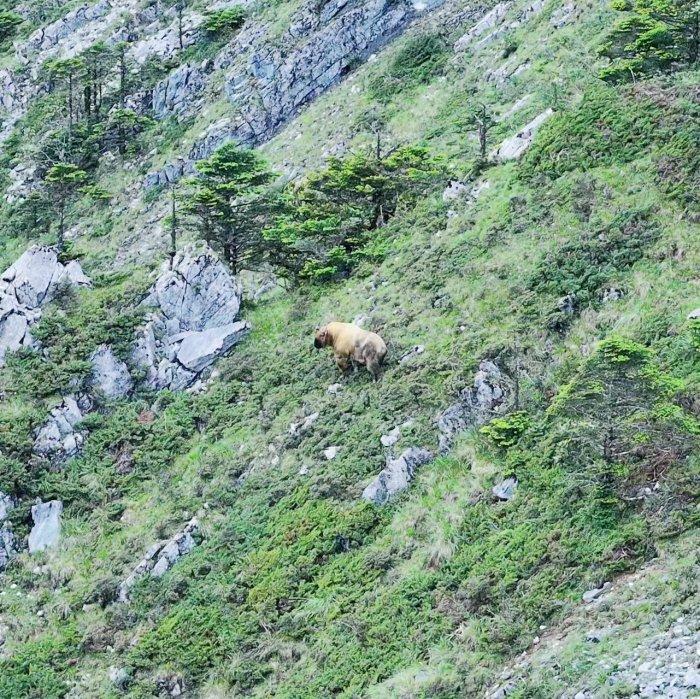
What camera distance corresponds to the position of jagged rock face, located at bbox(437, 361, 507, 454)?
760 inches

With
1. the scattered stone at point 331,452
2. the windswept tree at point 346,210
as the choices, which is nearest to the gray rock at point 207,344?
the windswept tree at point 346,210

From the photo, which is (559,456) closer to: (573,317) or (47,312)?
(573,317)

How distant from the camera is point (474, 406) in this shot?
19.6 m

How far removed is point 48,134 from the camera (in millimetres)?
49906

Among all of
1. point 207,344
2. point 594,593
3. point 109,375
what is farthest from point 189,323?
point 594,593

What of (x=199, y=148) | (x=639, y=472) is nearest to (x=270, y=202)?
(x=199, y=148)

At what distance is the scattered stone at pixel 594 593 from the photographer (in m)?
14.3

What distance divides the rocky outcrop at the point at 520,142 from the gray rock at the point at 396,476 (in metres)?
12.8

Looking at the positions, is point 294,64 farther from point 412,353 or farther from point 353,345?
point 412,353

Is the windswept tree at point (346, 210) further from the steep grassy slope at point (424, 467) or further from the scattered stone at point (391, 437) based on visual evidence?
the scattered stone at point (391, 437)

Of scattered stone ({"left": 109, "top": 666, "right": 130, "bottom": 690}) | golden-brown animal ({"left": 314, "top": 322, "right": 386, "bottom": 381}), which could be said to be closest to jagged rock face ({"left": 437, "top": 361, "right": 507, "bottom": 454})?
golden-brown animal ({"left": 314, "top": 322, "right": 386, "bottom": 381})

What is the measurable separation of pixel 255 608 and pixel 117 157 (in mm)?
34282

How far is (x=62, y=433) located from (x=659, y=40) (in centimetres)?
2078

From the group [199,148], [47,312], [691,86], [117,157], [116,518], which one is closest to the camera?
[116,518]
